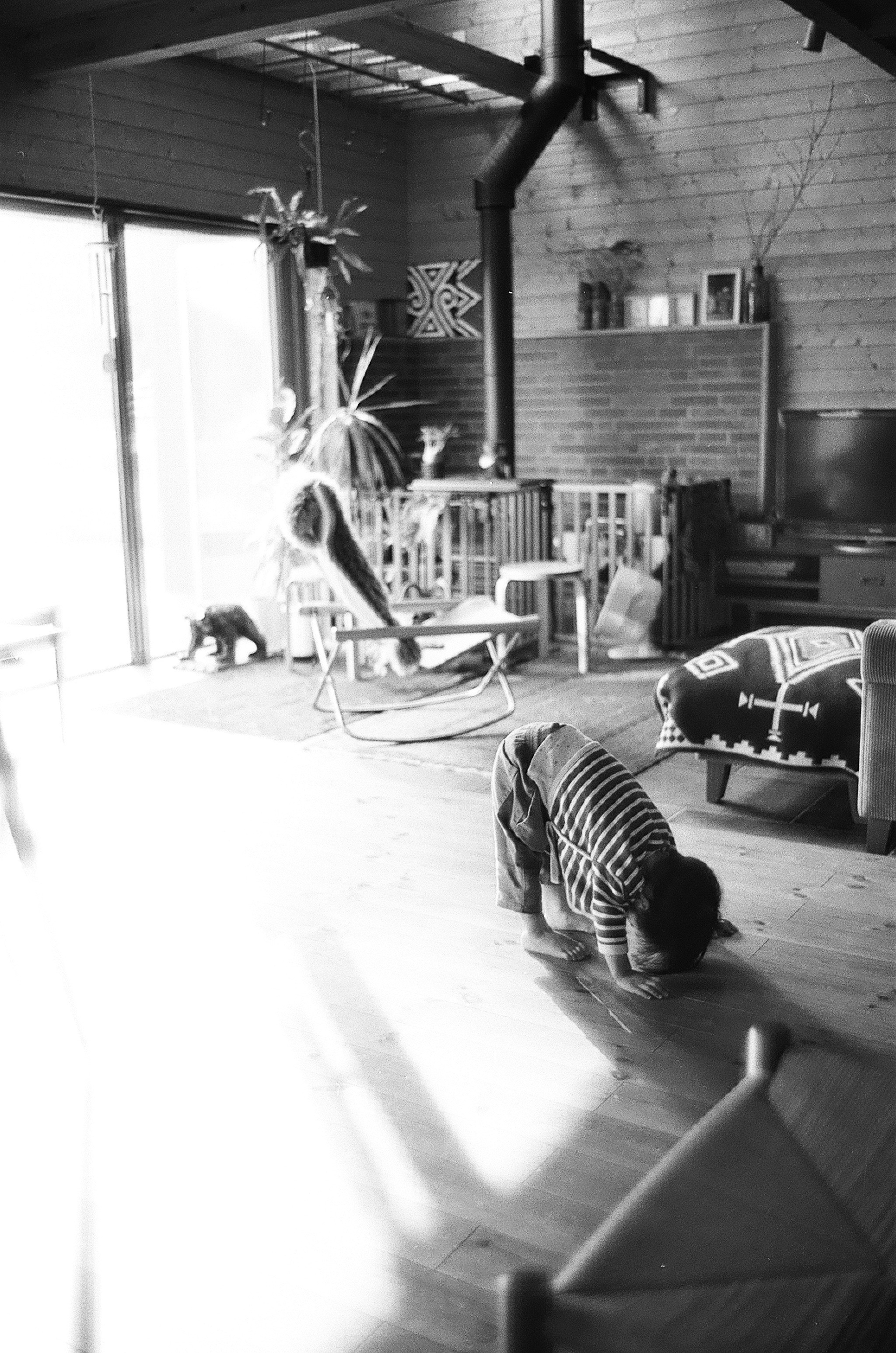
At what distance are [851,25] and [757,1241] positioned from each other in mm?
4755

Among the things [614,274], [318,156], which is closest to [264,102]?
[318,156]

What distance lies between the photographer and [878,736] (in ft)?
12.7

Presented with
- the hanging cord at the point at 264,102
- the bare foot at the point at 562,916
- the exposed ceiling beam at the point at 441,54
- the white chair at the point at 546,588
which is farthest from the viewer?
the hanging cord at the point at 264,102

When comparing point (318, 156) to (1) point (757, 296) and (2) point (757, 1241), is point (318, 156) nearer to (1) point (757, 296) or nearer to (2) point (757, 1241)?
(1) point (757, 296)

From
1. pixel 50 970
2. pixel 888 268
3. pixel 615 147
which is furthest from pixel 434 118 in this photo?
pixel 50 970

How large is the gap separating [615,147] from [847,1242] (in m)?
7.52

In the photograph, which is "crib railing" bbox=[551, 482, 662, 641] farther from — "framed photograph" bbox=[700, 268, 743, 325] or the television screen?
"framed photograph" bbox=[700, 268, 743, 325]

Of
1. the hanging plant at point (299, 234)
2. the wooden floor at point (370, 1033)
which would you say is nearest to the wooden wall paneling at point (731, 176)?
the hanging plant at point (299, 234)

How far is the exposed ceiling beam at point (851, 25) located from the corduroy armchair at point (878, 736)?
7.10 ft

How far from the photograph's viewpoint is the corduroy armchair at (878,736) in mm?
3812

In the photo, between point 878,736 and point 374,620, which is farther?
point 374,620

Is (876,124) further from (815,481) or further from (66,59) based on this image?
(66,59)

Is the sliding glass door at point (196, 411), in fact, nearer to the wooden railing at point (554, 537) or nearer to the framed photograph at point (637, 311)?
the wooden railing at point (554, 537)

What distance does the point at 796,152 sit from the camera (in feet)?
23.9
